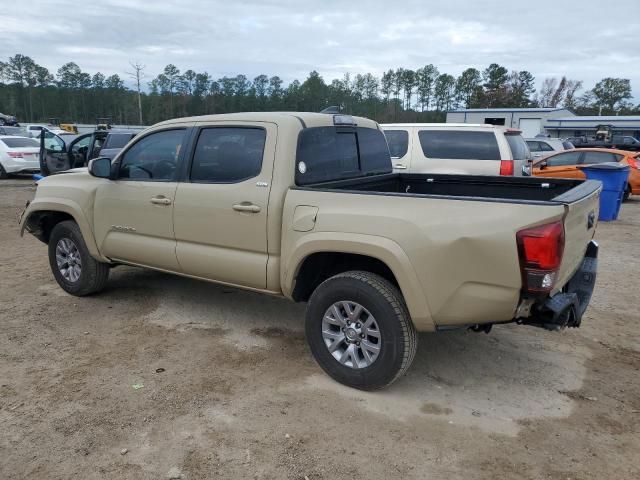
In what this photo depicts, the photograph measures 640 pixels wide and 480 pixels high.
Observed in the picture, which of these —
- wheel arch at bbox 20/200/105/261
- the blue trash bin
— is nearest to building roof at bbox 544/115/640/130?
the blue trash bin

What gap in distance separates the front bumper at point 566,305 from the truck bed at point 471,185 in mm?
614

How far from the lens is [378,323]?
A: 3322 mm

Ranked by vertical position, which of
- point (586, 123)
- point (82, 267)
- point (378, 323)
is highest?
point (586, 123)

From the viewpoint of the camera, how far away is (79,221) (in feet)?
16.5

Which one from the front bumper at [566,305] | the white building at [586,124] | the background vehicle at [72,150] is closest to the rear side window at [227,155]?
the front bumper at [566,305]

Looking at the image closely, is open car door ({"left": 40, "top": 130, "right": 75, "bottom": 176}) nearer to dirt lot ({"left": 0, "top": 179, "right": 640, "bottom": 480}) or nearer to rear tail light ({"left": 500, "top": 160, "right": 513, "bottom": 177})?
dirt lot ({"left": 0, "top": 179, "right": 640, "bottom": 480})

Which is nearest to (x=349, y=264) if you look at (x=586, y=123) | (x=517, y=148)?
(x=517, y=148)

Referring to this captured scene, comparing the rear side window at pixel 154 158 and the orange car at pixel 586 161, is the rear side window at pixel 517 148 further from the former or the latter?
the rear side window at pixel 154 158

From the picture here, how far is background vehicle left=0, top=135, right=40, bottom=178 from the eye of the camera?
53.8 feet

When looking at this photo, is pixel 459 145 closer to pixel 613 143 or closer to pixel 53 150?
pixel 53 150

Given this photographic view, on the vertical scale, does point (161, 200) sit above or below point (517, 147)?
below

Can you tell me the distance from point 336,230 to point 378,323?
2.21ft

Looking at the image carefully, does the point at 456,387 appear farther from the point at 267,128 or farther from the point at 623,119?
the point at 623,119

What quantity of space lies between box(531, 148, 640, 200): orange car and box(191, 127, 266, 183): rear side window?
11105 millimetres
